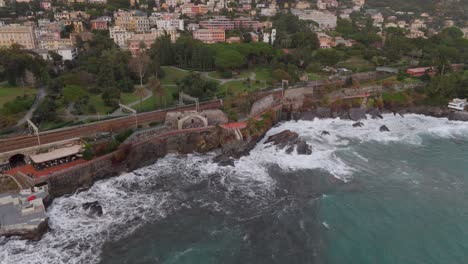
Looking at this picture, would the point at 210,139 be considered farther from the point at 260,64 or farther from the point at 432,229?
the point at 260,64

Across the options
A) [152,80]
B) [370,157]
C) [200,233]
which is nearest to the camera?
[200,233]

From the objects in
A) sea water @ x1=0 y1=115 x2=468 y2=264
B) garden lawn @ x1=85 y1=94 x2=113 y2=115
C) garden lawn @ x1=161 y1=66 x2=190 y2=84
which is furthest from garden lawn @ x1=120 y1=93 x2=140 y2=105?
sea water @ x1=0 y1=115 x2=468 y2=264

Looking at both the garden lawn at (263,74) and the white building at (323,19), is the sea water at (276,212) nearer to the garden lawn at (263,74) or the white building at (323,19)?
the garden lawn at (263,74)

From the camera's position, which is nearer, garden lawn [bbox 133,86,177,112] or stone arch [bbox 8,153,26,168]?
stone arch [bbox 8,153,26,168]

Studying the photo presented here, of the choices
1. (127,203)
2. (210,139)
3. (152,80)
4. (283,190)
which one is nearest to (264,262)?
(283,190)

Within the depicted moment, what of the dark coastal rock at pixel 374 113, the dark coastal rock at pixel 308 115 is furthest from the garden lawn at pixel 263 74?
the dark coastal rock at pixel 374 113

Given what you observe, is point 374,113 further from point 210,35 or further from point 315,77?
point 210,35

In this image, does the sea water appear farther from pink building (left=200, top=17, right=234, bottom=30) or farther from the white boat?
pink building (left=200, top=17, right=234, bottom=30)
